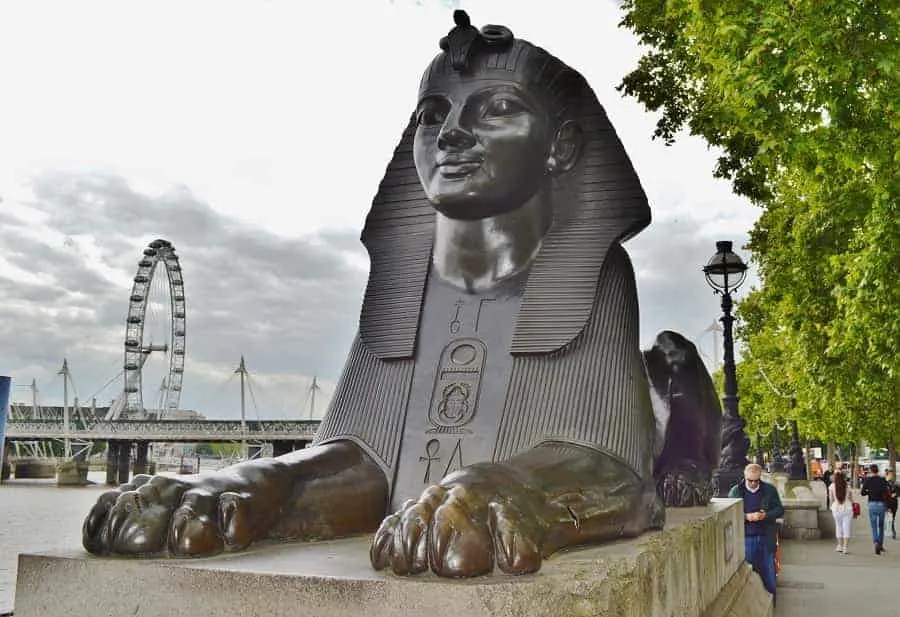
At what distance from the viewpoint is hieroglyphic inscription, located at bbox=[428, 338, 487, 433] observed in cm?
350

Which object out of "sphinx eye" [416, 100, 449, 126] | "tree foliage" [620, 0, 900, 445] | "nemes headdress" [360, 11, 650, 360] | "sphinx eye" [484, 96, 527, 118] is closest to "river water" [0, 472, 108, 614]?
"nemes headdress" [360, 11, 650, 360]

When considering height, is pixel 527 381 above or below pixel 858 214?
below

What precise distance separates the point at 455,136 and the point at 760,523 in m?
5.47

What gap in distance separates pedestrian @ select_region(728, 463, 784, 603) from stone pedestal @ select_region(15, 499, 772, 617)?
4771 mm

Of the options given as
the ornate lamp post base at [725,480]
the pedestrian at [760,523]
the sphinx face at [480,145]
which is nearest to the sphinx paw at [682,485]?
the sphinx face at [480,145]

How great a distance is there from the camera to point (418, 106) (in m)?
3.79

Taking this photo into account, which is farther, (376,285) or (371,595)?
(376,285)

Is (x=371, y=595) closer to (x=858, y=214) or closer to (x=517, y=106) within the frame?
(x=517, y=106)

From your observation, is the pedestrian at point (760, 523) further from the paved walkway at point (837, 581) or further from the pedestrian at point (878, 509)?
the pedestrian at point (878, 509)

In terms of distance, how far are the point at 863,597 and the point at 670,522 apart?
597 centimetres

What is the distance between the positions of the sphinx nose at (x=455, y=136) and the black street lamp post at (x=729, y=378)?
877cm

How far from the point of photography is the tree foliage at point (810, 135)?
7.26 metres

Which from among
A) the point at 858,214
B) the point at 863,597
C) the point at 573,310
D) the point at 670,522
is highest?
the point at 858,214

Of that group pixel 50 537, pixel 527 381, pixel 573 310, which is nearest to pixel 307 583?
pixel 527 381
